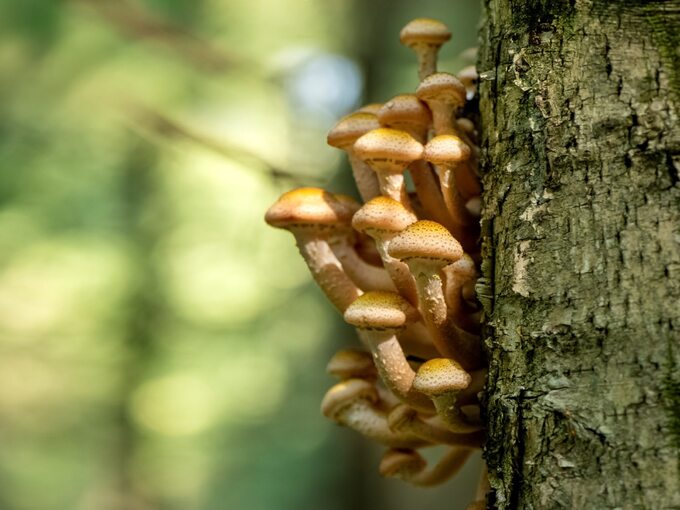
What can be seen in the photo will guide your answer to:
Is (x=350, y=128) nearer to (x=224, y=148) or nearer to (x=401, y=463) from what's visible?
(x=401, y=463)

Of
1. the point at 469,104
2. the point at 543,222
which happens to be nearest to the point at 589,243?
the point at 543,222

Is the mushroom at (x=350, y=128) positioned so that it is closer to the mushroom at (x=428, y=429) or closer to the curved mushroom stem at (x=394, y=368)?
the curved mushroom stem at (x=394, y=368)

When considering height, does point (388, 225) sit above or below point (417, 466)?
above

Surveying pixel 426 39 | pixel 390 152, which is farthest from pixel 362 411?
pixel 426 39

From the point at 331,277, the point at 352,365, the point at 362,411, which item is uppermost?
the point at 331,277

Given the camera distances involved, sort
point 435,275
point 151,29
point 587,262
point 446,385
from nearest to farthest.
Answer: point 587,262 → point 446,385 → point 435,275 → point 151,29

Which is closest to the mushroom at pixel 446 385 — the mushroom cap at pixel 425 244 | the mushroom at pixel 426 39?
the mushroom cap at pixel 425 244
